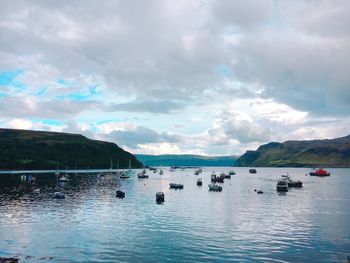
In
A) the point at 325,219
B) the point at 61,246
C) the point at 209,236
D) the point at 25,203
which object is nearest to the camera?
the point at 61,246

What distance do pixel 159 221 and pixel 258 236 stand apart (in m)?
25.5

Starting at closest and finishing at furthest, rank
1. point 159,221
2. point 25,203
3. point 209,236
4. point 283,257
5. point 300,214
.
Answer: point 283,257 → point 209,236 → point 159,221 → point 300,214 → point 25,203

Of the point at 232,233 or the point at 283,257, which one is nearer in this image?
the point at 283,257

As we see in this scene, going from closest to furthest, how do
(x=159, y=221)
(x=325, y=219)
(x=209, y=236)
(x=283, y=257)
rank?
(x=283, y=257) < (x=209, y=236) < (x=159, y=221) < (x=325, y=219)

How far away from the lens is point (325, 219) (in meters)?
95.5

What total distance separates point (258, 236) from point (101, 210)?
170 ft

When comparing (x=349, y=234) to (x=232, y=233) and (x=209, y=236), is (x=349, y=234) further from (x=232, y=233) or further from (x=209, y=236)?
(x=209, y=236)

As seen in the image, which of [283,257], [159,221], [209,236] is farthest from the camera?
[159,221]

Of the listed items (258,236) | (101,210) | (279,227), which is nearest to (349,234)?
(279,227)

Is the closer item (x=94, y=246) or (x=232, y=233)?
(x=94, y=246)

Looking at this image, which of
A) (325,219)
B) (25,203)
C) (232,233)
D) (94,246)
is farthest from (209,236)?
(25,203)

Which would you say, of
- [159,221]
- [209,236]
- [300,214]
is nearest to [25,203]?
[159,221]

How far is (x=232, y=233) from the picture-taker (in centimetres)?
7538

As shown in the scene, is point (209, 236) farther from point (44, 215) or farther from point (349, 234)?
point (44, 215)
